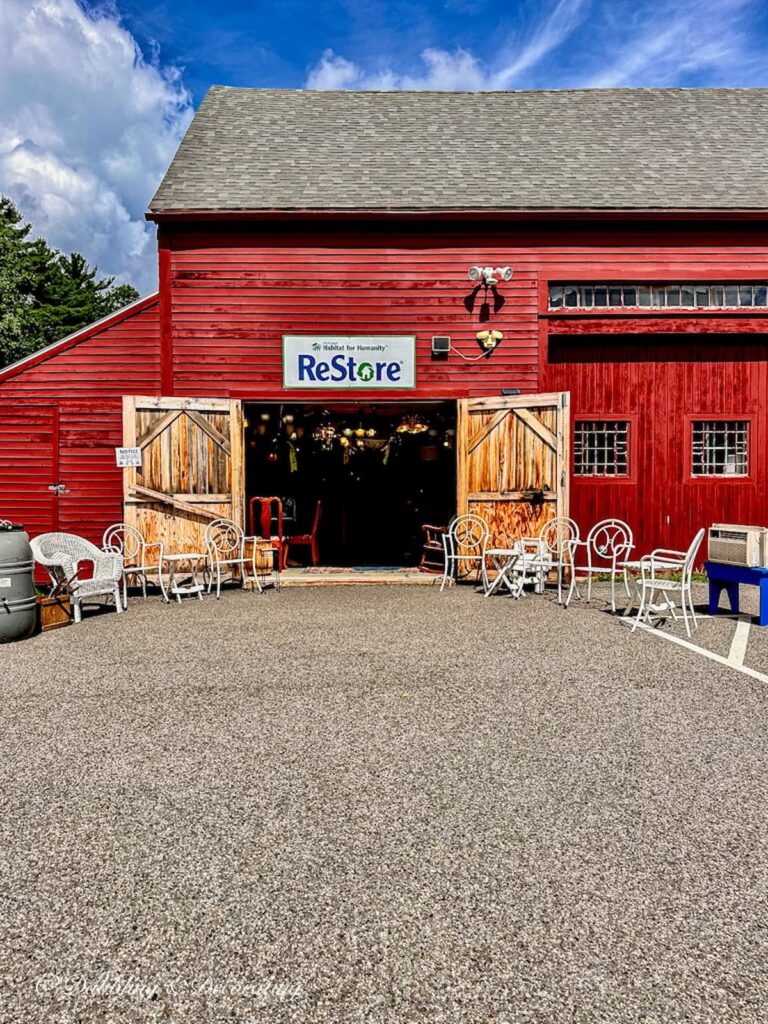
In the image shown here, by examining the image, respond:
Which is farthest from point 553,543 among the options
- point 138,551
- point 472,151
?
point 472,151

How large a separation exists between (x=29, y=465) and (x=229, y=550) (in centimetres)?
364

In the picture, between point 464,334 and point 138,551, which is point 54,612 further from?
point 464,334

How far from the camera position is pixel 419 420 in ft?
39.6

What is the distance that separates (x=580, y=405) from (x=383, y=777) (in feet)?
28.2

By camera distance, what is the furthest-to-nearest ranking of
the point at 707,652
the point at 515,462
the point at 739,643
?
the point at 515,462 → the point at 739,643 → the point at 707,652

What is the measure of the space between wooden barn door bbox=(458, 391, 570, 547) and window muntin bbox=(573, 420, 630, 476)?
1.33m

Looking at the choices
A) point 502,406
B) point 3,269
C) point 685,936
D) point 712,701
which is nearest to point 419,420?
point 502,406

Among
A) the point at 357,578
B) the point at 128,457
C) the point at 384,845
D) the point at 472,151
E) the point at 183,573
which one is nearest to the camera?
the point at 384,845

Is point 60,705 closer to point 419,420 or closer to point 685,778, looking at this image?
point 685,778

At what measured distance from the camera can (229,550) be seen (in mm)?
9906

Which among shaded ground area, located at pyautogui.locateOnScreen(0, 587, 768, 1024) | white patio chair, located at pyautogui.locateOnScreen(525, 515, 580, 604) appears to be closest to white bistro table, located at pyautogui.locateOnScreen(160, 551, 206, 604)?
shaded ground area, located at pyautogui.locateOnScreen(0, 587, 768, 1024)

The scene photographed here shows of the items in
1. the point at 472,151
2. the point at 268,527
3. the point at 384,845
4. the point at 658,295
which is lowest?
the point at 384,845

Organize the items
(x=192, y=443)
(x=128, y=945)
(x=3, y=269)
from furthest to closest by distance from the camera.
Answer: (x=3, y=269) < (x=192, y=443) < (x=128, y=945)

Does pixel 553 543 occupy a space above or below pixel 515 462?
below
